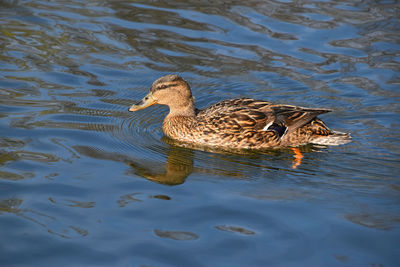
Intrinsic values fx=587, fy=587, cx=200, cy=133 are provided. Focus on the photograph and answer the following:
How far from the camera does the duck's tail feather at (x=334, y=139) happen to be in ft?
29.6

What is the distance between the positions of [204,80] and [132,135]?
8.62ft

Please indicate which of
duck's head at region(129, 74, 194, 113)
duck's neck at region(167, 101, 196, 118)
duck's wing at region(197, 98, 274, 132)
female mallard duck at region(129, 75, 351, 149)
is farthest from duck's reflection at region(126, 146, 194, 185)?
duck's head at region(129, 74, 194, 113)

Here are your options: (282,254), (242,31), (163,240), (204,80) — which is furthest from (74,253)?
(242,31)

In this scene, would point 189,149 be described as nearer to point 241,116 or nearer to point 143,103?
point 241,116

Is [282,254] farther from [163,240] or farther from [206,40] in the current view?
[206,40]

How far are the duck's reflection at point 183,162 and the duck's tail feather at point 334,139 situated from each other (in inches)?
12.2

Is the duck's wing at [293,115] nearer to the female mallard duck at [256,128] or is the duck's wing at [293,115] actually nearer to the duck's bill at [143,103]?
the female mallard duck at [256,128]

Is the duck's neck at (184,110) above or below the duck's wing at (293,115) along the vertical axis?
below

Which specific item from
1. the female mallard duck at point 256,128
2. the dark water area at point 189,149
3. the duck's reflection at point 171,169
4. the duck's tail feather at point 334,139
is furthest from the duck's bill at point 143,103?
the duck's tail feather at point 334,139

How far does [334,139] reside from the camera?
905 cm

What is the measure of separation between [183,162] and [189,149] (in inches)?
23.1

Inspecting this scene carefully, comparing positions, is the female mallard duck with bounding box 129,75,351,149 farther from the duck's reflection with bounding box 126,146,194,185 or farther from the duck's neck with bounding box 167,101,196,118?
the duck's reflection with bounding box 126,146,194,185

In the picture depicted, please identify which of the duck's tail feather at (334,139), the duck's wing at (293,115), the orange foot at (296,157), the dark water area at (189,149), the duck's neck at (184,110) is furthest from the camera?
the duck's neck at (184,110)

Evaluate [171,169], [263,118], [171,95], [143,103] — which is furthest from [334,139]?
[143,103]
